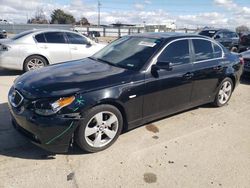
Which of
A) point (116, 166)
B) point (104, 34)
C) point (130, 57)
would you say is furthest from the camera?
point (104, 34)

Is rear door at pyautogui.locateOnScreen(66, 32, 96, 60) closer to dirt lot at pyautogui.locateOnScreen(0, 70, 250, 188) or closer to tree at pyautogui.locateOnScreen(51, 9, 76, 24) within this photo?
dirt lot at pyautogui.locateOnScreen(0, 70, 250, 188)

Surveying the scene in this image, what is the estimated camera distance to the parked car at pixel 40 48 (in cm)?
757

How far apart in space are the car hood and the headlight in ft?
0.29

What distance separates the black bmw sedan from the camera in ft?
10.5

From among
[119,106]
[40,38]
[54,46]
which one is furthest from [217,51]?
[40,38]

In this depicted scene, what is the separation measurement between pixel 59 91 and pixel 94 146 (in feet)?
2.98

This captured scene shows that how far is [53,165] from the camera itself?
328cm

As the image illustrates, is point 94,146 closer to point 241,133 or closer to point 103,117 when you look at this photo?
point 103,117

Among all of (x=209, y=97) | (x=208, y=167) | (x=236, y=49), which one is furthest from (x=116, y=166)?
(x=236, y=49)

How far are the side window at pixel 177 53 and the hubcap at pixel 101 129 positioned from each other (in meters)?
1.28

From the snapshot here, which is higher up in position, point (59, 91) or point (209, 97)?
point (59, 91)

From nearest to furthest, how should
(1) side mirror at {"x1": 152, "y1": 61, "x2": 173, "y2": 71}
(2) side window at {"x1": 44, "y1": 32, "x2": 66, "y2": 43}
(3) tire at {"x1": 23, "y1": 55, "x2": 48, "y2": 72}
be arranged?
(1) side mirror at {"x1": 152, "y1": 61, "x2": 173, "y2": 71}, (3) tire at {"x1": 23, "y1": 55, "x2": 48, "y2": 72}, (2) side window at {"x1": 44, "y1": 32, "x2": 66, "y2": 43}

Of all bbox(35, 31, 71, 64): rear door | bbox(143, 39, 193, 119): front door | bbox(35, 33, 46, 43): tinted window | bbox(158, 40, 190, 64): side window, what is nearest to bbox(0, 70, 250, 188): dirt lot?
bbox(143, 39, 193, 119): front door

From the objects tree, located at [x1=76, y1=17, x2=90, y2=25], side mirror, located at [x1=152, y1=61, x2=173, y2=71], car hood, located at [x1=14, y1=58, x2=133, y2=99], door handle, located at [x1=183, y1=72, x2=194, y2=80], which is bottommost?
door handle, located at [x1=183, y1=72, x2=194, y2=80]
